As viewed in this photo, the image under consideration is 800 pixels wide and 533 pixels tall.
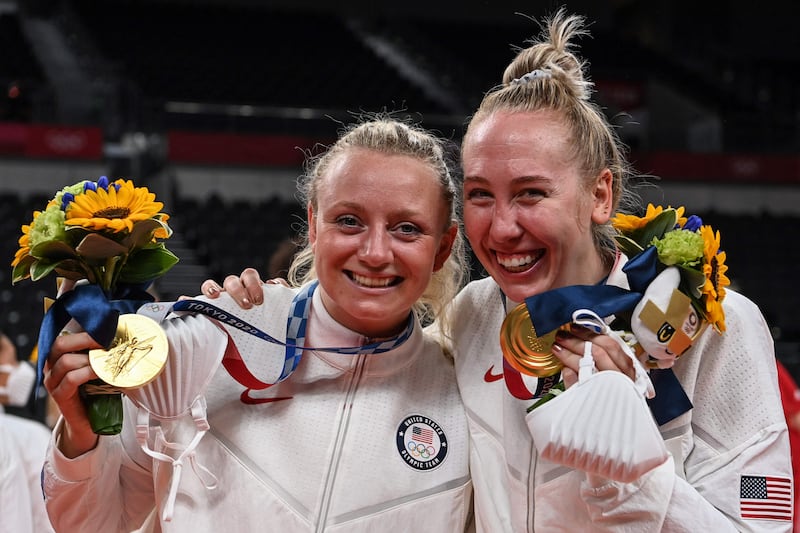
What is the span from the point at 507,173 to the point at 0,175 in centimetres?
1013

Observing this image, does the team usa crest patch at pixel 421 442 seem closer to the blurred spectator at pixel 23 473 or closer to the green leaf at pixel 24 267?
the green leaf at pixel 24 267

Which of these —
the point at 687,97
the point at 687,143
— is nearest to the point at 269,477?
the point at 687,143

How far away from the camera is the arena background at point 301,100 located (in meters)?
10.8

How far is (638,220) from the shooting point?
7.21 ft

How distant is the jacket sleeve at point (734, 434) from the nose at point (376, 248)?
64 centimetres

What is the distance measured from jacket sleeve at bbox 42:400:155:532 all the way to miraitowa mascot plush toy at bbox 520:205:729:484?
891 millimetres

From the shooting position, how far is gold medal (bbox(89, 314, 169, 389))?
1992 mm

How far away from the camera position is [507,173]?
218 cm

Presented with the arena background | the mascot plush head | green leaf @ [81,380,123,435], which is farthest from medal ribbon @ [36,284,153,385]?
the arena background

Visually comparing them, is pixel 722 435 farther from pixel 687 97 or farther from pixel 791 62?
pixel 791 62

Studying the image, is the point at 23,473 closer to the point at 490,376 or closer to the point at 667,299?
the point at 490,376

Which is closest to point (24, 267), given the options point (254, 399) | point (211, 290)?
point (211, 290)

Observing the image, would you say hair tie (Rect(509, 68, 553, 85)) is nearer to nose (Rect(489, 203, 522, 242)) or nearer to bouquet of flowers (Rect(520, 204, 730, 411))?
nose (Rect(489, 203, 522, 242))

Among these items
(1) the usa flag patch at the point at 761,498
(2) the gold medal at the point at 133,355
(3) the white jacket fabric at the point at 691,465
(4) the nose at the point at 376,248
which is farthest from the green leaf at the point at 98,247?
(1) the usa flag patch at the point at 761,498
